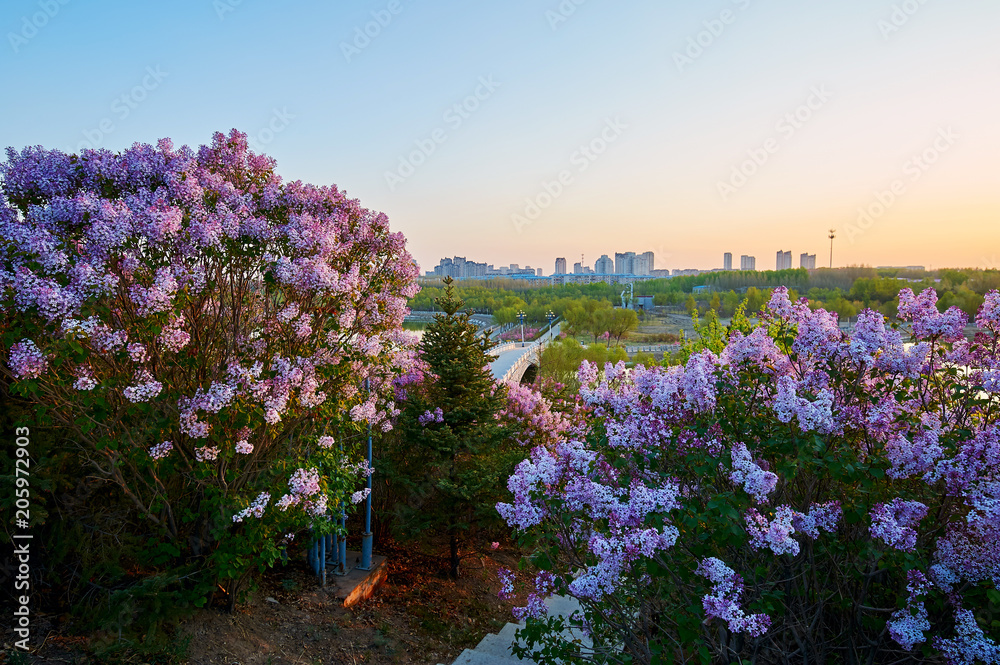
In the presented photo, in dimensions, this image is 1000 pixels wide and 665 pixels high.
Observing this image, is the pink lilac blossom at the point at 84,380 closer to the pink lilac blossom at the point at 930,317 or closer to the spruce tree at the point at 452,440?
the spruce tree at the point at 452,440

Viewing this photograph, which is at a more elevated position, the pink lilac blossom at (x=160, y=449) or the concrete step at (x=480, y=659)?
the pink lilac blossom at (x=160, y=449)

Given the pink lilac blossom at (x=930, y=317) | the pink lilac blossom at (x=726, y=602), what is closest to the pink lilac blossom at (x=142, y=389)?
the pink lilac blossom at (x=726, y=602)

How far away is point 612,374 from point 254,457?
3571 mm

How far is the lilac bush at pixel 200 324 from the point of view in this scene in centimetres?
454

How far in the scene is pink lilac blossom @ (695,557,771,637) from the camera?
2.75 metres

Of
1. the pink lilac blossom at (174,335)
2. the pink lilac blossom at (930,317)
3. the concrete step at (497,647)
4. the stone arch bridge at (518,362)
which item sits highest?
the pink lilac blossom at (930,317)

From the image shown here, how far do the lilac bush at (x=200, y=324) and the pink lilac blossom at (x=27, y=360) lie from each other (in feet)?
0.05

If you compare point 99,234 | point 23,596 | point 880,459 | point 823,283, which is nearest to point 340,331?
point 99,234

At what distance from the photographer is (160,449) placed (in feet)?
15.9

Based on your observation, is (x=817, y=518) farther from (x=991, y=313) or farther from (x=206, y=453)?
(x=206, y=453)

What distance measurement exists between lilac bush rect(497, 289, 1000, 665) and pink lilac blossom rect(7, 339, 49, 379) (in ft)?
11.6

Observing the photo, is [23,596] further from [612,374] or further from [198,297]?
[612,374]

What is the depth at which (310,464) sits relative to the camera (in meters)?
5.85

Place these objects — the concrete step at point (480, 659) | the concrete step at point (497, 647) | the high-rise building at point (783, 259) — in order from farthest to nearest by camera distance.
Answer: the high-rise building at point (783, 259) → the concrete step at point (497, 647) → the concrete step at point (480, 659)
